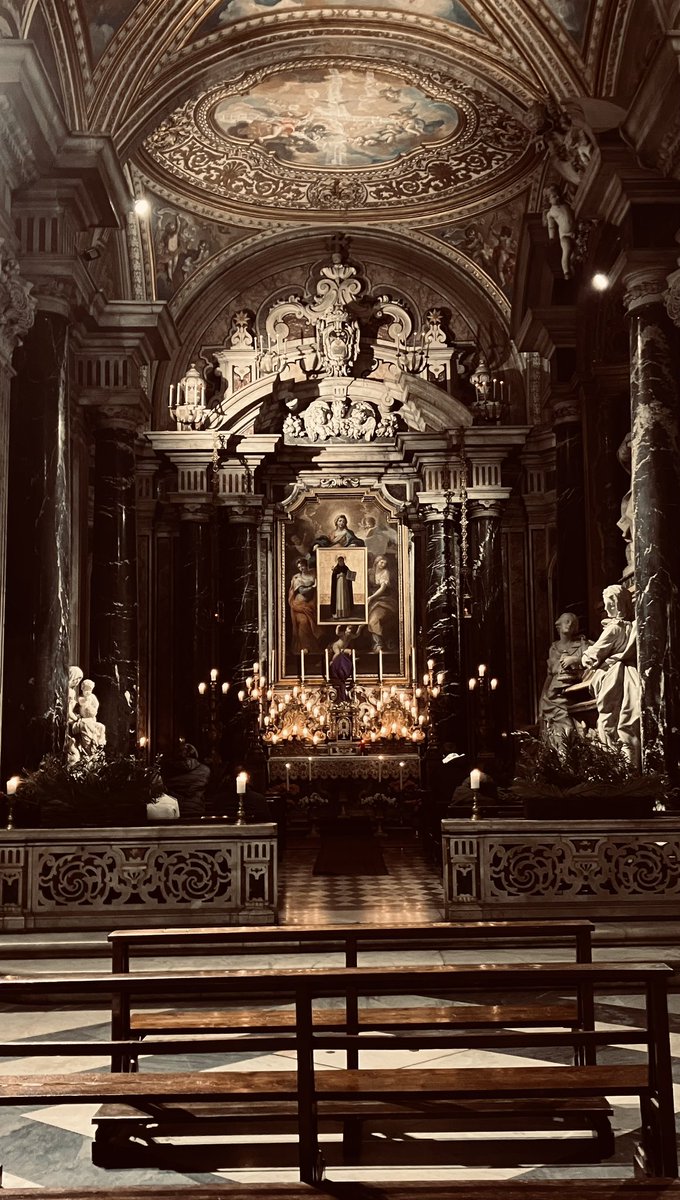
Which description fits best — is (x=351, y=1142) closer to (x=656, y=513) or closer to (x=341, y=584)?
(x=656, y=513)

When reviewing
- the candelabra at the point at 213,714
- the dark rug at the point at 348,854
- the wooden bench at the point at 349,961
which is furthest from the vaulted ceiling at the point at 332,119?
the wooden bench at the point at 349,961

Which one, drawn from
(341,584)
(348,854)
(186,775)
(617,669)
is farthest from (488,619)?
(617,669)

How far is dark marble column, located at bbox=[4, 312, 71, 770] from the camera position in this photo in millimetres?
11461

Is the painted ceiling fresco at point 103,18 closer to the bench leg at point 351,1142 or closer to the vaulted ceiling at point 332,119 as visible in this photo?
the vaulted ceiling at point 332,119

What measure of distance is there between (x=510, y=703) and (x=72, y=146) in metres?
11.8

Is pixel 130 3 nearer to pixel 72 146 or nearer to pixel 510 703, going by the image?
pixel 72 146

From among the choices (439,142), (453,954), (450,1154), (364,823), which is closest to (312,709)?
(364,823)

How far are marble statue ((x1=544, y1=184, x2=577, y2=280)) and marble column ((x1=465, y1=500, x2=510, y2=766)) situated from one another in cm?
720

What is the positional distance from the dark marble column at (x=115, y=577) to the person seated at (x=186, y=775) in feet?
7.74

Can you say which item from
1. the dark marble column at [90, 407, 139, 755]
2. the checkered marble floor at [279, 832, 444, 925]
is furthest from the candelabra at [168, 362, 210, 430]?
the checkered marble floor at [279, 832, 444, 925]

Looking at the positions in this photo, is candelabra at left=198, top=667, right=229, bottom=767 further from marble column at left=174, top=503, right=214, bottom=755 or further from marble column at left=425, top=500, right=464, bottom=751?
marble column at left=425, top=500, right=464, bottom=751

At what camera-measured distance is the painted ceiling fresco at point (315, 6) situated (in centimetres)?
1418

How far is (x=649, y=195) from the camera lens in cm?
1196

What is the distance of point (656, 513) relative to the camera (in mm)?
11742
